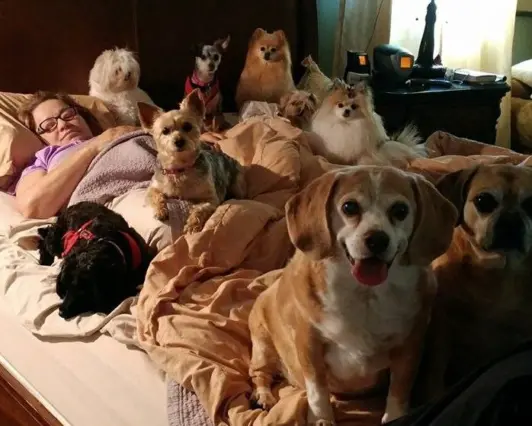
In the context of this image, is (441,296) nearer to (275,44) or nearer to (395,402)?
(395,402)

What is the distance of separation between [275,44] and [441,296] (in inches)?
77.0

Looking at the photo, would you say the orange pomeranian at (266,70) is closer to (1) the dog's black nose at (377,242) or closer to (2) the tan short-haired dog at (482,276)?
(2) the tan short-haired dog at (482,276)

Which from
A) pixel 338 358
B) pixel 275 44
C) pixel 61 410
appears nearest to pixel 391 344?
pixel 338 358

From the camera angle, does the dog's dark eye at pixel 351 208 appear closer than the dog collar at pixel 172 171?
Yes

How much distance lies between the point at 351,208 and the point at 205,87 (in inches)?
71.5

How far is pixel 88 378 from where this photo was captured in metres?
1.35

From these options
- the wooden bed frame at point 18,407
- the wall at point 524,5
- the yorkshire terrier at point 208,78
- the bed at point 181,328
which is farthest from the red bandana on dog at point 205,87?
the wall at point 524,5

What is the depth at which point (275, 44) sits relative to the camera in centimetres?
284

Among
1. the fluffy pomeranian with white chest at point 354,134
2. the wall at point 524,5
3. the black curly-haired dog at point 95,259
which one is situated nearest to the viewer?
the black curly-haired dog at point 95,259

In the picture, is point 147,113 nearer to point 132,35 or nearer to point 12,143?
point 12,143

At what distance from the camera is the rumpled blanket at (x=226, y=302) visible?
1.16 metres

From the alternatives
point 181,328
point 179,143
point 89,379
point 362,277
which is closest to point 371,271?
point 362,277

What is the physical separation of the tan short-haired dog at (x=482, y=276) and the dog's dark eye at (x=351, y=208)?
23 centimetres

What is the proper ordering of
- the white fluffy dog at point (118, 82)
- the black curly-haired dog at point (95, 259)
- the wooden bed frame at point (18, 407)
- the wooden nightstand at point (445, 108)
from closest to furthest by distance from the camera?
1. the wooden bed frame at point (18, 407)
2. the black curly-haired dog at point (95, 259)
3. the white fluffy dog at point (118, 82)
4. the wooden nightstand at point (445, 108)
